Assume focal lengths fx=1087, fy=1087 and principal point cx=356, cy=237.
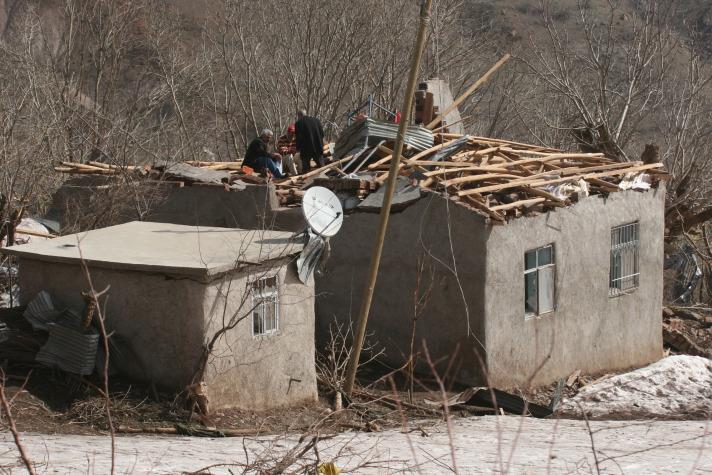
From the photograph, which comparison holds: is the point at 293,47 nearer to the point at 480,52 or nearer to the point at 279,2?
the point at 279,2

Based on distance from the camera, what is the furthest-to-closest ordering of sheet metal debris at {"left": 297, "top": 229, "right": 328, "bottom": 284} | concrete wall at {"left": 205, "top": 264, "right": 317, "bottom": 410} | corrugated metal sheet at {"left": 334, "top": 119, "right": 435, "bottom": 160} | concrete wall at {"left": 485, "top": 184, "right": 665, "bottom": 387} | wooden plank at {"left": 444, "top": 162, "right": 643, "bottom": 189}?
1. corrugated metal sheet at {"left": 334, "top": 119, "right": 435, "bottom": 160}
2. wooden plank at {"left": 444, "top": 162, "right": 643, "bottom": 189}
3. concrete wall at {"left": 485, "top": 184, "right": 665, "bottom": 387}
4. sheet metal debris at {"left": 297, "top": 229, "right": 328, "bottom": 284}
5. concrete wall at {"left": 205, "top": 264, "right": 317, "bottom": 410}

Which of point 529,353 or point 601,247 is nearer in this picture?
point 529,353

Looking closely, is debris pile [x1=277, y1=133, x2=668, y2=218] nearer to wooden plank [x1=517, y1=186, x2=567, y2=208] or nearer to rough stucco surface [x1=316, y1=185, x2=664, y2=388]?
wooden plank [x1=517, y1=186, x2=567, y2=208]

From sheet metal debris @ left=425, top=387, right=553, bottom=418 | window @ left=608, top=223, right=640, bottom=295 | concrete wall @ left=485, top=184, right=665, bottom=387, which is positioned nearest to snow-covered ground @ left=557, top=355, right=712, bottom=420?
sheet metal debris @ left=425, top=387, right=553, bottom=418

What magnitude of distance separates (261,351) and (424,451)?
16.3 feet

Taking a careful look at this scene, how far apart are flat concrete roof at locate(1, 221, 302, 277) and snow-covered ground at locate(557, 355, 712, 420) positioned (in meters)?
5.17

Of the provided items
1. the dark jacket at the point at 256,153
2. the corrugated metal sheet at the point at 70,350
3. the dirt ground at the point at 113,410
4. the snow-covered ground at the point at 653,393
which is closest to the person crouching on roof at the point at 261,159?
the dark jacket at the point at 256,153

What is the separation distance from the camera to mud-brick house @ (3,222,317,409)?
12516mm

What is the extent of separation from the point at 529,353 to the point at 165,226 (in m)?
5.90

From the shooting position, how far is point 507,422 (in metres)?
14.0

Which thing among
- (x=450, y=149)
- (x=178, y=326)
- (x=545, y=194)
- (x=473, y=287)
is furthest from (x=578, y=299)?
(x=178, y=326)

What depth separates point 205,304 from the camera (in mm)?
12438

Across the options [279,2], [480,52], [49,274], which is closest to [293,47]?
[279,2]

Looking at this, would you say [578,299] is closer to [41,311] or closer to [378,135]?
[378,135]
